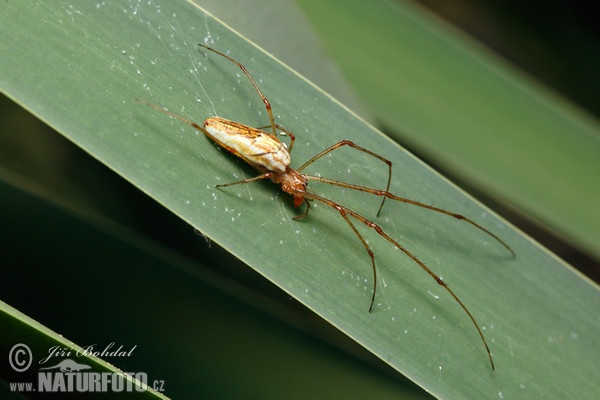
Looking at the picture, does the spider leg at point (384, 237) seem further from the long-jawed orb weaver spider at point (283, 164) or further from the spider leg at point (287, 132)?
the spider leg at point (287, 132)

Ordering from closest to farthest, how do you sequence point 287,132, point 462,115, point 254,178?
Result: point 254,178
point 287,132
point 462,115

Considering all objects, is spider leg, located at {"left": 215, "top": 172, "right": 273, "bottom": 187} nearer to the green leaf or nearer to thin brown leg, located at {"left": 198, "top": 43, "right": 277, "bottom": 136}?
thin brown leg, located at {"left": 198, "top": 43, "right": 277, "bottom": 136}

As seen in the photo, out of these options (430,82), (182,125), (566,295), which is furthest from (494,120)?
(182,125)

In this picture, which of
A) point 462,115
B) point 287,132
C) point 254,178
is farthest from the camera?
point 462,115

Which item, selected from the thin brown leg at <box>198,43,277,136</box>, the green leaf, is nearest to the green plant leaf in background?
the thin brown leg at <box>198,43,277,136</box>

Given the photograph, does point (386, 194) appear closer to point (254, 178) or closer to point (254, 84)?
point (254, 178)

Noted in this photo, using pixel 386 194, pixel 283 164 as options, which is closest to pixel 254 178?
pixel 283 164

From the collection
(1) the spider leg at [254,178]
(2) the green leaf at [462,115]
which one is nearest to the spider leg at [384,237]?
(1) the spider leg at [254,178]
